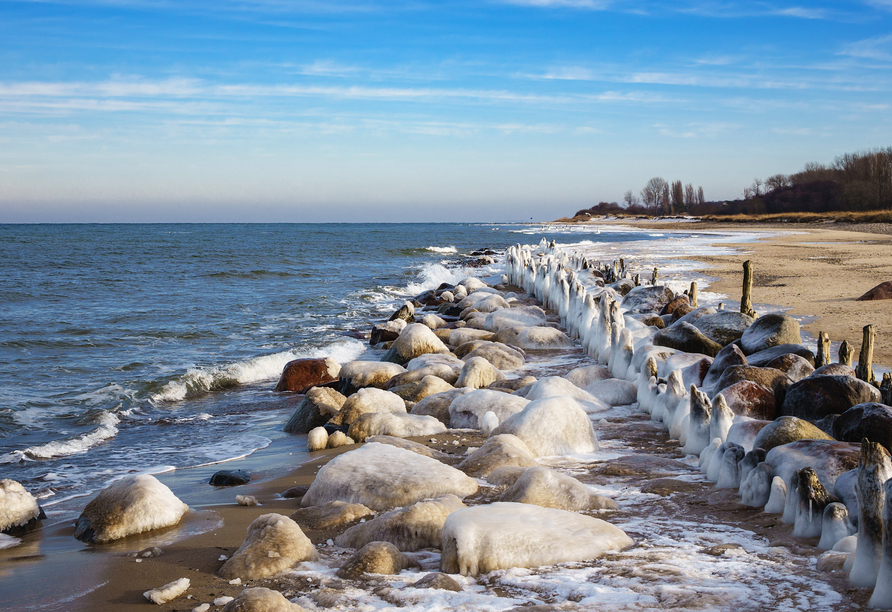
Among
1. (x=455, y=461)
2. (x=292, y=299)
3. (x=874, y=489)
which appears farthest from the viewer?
(x=292, y=299)

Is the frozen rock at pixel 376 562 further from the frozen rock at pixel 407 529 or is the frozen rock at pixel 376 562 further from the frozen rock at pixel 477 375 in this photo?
the frozen rock at pixel 477 375

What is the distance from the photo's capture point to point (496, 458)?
5676 millimetres

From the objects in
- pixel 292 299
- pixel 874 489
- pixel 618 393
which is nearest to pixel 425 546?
pixel 874 489

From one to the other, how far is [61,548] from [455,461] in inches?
125

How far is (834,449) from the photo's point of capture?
4.55 meters

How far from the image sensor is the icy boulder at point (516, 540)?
3744mm

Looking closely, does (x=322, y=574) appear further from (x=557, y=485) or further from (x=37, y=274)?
(x=37, y=274)

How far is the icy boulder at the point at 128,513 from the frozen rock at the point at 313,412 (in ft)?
10.3

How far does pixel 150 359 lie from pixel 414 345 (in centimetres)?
542

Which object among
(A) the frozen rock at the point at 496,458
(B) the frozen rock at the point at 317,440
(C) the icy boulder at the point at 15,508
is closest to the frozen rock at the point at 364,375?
(B) the frozen rock at the point at 317,440

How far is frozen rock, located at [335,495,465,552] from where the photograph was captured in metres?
4.15

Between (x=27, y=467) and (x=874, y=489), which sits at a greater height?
(x=874, y=489)

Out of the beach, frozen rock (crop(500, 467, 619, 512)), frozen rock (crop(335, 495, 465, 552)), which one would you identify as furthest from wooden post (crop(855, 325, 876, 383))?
frozen rock (crop(335, 495, 465, 552))

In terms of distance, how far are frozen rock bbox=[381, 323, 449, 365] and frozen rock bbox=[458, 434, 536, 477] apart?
6024 millimetres
